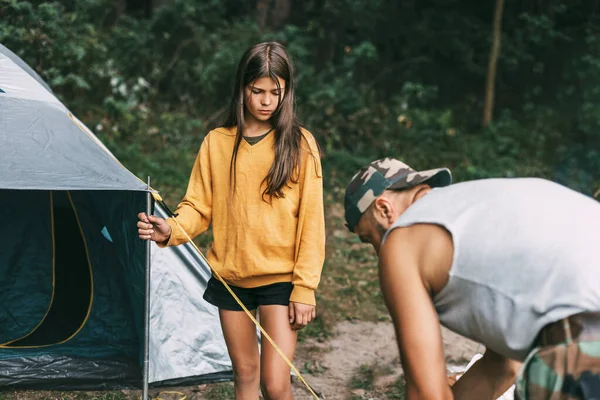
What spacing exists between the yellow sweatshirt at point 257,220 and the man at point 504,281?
2.86 ft

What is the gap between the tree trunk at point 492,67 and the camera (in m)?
10.1

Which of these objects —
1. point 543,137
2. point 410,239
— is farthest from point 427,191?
point 543,137

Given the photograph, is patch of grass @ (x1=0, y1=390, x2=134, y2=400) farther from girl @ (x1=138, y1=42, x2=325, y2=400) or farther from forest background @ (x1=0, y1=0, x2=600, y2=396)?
forest background @ (x1=0, y1=0, x2=600, y2=396)

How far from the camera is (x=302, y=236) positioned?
2.77 m

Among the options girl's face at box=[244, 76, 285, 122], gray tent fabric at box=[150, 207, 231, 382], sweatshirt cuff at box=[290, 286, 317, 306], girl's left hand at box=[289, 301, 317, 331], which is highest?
girl's face at box=[244, 76, 285, 122]

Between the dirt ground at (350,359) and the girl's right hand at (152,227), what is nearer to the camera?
the girl's right hand at (152,227)

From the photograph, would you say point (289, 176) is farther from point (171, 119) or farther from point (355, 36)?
point (355, 36)

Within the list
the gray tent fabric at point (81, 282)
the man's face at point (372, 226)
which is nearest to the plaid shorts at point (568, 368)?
the man's face at point (372, 226)

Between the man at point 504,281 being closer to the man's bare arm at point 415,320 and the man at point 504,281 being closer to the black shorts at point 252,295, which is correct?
the man's bare arm at point 415,320

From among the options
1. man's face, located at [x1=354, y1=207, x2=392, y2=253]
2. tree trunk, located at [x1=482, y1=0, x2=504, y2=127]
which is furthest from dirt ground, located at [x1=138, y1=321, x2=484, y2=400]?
tree trunk, located at [x1=482, y1=0, x2=504, y2=127]

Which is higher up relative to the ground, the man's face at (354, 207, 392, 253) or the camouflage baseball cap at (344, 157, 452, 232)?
the camouflage baseball cap at (344, 157, 452, 232)

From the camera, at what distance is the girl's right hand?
278 cm

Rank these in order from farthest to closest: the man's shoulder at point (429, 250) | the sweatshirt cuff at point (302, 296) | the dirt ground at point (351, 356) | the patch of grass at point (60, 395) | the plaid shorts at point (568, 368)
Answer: the dirt ground at point (351, 356) → the patch of grass at point (60, 395) → the sweatshirt cuff at point (302, 296) → the man's shoulder at point (429, 250) → the plaid shorts at point (568, 368)

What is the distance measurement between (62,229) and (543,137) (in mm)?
6955
